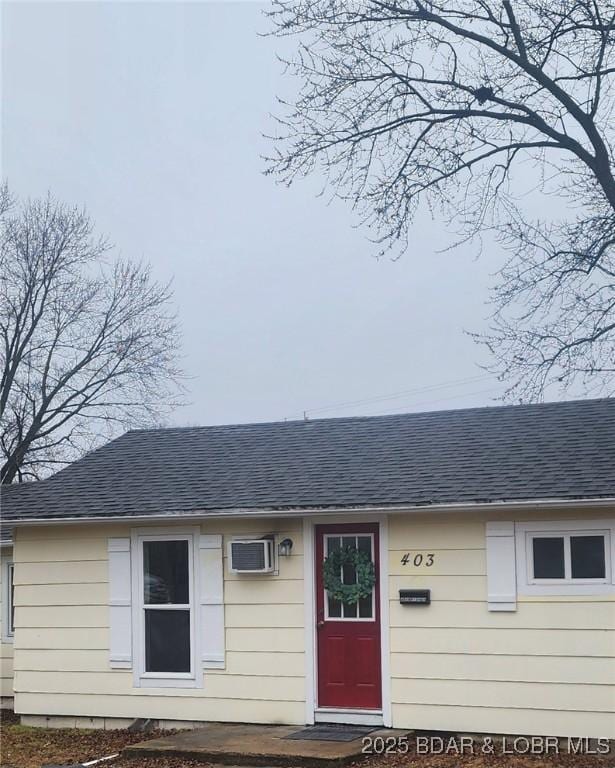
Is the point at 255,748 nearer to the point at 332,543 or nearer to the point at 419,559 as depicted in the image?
the point at 332,543

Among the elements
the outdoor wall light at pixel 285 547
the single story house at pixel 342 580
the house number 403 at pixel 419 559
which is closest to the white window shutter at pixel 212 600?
the single story house at pixel 342 580

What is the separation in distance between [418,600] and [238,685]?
7.60ft

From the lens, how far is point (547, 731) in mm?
10820

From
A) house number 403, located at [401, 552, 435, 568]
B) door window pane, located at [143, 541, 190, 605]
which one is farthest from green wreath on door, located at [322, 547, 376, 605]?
door window pane, located at [143, 541, 190, 605]

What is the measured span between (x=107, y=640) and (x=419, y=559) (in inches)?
154

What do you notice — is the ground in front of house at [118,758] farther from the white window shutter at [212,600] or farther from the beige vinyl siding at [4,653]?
the beige vinyl siding at [4,653]

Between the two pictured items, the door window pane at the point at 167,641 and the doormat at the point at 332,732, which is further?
the door window pane at the point at 167,641

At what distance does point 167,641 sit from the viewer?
41.9 ft

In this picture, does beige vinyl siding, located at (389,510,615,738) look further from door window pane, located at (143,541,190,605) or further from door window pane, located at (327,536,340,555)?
door window pane, located at (143,541,190,605)

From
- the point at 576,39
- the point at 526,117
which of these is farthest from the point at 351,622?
the point at 576,39

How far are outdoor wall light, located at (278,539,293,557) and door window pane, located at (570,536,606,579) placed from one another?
120 inches

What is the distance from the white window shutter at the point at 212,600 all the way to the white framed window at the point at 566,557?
11.2 ft

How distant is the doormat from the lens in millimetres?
11164

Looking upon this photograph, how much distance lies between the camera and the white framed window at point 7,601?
16.0m
